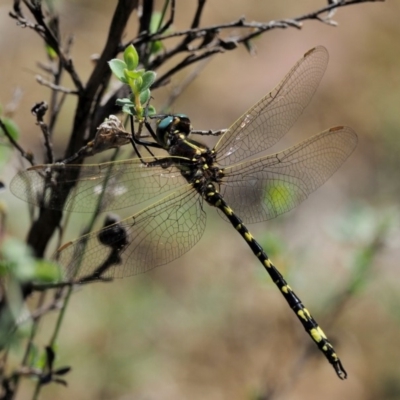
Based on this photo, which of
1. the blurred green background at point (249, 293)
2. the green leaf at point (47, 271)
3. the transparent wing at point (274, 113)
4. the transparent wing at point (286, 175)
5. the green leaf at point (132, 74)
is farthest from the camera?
the blurred green background at point (249, 293)

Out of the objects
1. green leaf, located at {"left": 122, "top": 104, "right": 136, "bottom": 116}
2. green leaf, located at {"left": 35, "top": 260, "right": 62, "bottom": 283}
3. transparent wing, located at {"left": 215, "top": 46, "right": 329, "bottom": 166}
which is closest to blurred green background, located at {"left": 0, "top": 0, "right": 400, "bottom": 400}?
transparent wing, located at {"left": 215, "top": 46, "right": 329, "bottom": 166}

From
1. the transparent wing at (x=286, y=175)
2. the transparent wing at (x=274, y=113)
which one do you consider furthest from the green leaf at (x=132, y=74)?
the transparent wing at (x=286, y=175)

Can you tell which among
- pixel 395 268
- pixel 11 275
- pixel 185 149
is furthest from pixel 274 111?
pixel 395 268

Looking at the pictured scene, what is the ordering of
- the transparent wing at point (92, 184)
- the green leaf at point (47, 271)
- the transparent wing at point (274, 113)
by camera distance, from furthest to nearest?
1. the transparent wing at point (274, 113)
2. the green leaf at point (47, 271)
3. the transparent wing at point (92, 184)

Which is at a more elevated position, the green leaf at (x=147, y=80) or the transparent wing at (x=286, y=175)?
the transparent wing at (x=286, y=175)

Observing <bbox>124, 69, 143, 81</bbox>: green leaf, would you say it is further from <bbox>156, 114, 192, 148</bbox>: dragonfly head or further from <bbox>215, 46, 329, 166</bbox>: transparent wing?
<bbox>215, 46, 329, 166</bbox>: transparent wing

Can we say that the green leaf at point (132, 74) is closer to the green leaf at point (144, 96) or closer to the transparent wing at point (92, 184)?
the green leaf at point (144, 96)
